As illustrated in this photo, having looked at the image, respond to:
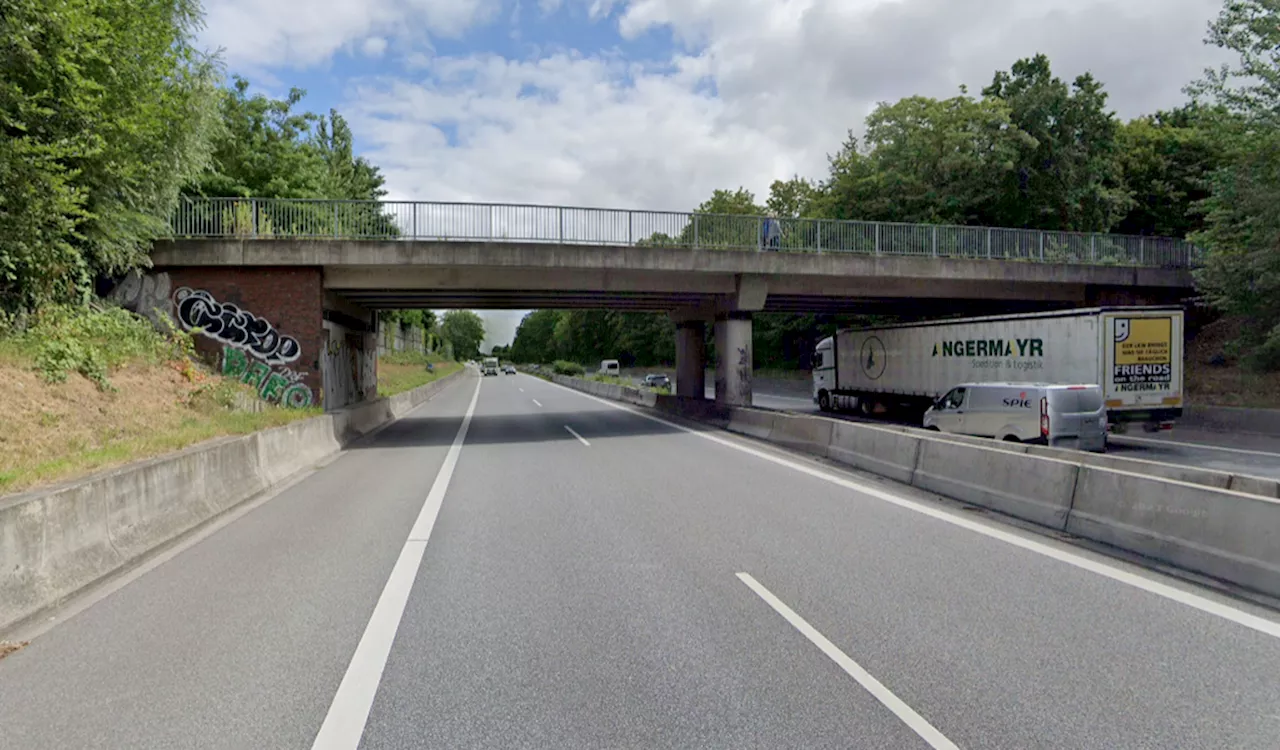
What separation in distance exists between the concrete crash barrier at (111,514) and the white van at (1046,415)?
13005 millimetres

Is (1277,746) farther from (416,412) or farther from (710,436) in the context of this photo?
(416,412)

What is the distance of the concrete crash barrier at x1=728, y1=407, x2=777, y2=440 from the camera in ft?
64.2

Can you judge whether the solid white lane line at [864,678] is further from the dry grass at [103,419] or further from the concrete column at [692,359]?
the concrete column at [692,359]

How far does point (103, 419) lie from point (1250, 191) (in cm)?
2923

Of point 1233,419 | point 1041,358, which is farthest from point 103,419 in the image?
point 1233,419

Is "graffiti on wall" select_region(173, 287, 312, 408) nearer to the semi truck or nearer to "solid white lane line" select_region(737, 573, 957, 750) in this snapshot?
"solid white lane line" select_region(737, 573, 957, 750)

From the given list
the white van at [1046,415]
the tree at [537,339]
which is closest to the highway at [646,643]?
the white van at [1046,415]

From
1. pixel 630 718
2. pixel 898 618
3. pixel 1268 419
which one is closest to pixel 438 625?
pixel 630 718

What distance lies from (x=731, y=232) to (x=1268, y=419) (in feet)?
48.4

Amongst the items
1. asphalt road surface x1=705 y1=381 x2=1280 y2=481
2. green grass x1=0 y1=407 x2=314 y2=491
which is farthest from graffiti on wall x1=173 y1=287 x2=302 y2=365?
asphalt road surface x1=705 y1=381 x2=1280 y2=481

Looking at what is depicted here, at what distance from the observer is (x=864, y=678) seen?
177 inches

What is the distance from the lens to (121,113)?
17062 millimetres

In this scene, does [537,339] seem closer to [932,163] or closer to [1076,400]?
[932,163]

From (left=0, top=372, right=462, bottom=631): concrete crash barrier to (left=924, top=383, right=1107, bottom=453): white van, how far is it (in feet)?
42.7
